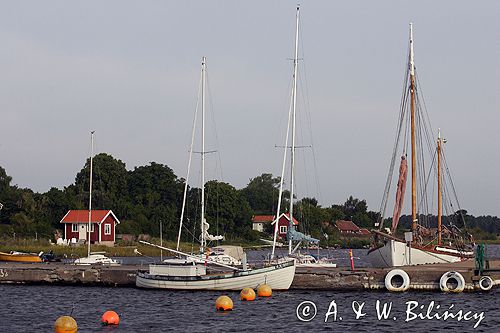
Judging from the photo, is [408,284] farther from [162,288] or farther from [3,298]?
[3,298]

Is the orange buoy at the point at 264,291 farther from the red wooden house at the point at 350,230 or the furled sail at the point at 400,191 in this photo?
the red wooden house at the point at 350,230

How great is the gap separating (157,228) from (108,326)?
8766 centimetres

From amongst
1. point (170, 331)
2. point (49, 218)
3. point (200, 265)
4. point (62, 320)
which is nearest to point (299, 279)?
point (200, 265)

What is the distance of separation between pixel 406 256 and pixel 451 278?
7.61 meters

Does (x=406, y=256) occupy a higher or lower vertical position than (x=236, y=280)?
higher

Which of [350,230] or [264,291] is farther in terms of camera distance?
[350,230]

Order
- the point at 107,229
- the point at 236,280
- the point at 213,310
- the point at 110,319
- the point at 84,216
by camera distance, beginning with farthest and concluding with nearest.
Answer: the point at 84,216 → the point at 107,229 → the point at 236,280 → the point at 213,310 → the point at 110,319

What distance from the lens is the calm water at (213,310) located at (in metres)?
39.1

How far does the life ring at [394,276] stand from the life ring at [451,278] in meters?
1.93

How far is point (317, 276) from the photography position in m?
51.9

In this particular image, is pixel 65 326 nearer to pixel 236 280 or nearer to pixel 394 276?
pixel 236 280

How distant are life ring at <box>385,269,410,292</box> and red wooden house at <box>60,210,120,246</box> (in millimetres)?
62246

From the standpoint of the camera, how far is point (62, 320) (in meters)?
35.6

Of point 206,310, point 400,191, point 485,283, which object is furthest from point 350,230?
point 206,310
